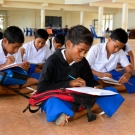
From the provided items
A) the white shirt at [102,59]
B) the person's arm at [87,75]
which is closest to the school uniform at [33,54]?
the white shirt at [102,59]

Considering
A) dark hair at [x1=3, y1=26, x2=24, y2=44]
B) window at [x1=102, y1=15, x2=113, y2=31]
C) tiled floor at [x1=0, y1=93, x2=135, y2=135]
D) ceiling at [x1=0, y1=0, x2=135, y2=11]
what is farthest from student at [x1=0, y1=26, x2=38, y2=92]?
window at [x1=102, y1=15, x2=113, y2=31]

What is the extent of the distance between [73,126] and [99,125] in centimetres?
22

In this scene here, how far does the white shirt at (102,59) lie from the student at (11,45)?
33.2 inches

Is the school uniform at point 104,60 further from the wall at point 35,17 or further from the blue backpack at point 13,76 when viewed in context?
the wall at point 35,17

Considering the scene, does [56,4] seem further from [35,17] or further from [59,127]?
[59,127]

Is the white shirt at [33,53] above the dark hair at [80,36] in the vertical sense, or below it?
below

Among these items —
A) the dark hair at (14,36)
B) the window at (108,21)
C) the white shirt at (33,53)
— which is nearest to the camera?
the dark hair at (14,36)

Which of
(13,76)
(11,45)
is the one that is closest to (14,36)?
(11,45)

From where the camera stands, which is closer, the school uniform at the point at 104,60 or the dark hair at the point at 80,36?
the dark hair at the point at 80,36

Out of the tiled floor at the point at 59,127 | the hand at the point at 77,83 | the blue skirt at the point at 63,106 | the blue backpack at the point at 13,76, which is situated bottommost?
the tiled floor at the point at 59,127

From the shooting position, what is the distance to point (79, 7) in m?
19.4

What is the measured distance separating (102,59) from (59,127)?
1.47m

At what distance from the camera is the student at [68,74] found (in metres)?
2.06

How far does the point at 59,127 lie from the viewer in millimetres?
2092
